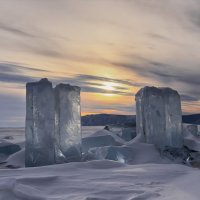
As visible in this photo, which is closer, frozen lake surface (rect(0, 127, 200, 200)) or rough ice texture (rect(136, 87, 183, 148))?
frozen lake surface (rect(0, 127, 200, 200))

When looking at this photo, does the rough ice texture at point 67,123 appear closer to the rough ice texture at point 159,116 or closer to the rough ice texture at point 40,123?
the rough ice texture at point 40,123

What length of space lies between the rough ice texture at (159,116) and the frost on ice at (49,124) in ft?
6.23

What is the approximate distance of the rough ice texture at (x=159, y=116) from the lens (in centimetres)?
725

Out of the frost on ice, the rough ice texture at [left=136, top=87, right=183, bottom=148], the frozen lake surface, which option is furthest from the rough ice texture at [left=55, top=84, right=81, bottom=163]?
the frozen lake surface

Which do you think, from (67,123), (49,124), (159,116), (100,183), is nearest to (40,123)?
(49,124)

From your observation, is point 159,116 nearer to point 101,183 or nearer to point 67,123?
point 67,123

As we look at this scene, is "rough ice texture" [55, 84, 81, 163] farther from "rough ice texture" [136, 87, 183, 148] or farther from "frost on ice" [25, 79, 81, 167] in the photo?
"rough ice texture" [136, 87, 183, 148]

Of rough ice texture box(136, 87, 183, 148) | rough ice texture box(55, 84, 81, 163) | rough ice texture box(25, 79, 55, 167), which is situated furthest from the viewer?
rough ice texture box(136, 87, 183, 148)

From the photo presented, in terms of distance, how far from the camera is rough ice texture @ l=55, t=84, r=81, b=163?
5816 mm

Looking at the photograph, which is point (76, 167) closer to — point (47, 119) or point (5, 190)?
point (5, 190)

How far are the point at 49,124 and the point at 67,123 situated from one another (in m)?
0.36

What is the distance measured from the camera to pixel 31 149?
5.71 metres

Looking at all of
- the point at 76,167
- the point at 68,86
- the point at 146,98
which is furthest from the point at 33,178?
the point at 146,98

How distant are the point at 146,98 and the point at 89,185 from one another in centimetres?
464
